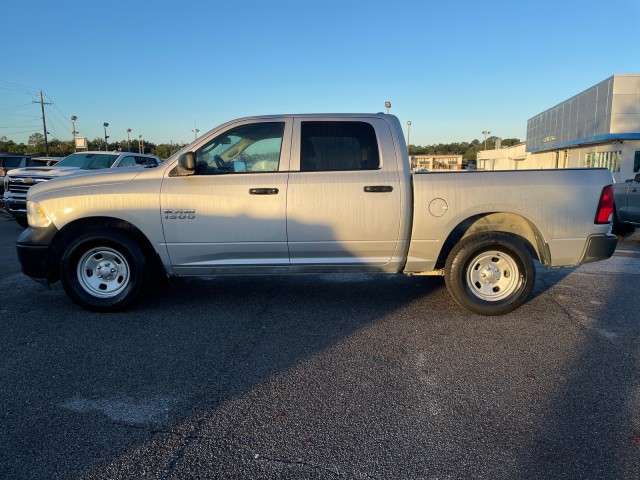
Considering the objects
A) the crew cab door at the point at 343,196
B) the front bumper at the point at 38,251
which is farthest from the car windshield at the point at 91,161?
the crew cab door at the point at 343,196

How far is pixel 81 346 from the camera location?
14.8ft

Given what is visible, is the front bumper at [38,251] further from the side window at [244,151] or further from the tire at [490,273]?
the tire at [490,273]

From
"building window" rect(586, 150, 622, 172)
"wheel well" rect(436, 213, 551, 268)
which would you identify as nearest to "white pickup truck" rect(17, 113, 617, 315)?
"wheel well" rect(436, 213, 551, 268)

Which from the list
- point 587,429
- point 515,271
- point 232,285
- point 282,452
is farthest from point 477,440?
point 232,285

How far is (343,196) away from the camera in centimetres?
527

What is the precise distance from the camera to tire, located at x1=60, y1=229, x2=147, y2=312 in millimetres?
5336

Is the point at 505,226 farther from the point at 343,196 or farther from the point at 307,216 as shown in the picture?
the point at 307,216

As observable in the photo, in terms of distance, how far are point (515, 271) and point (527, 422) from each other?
8.19 ft

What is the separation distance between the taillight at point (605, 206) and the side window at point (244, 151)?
11.2 ft

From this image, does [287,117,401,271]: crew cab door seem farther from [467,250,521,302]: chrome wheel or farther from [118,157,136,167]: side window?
[118,157,136,167]: side window

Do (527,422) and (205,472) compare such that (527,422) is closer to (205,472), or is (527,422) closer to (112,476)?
(205,472)

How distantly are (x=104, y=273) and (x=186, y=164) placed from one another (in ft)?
5.04

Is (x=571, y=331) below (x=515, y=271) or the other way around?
below

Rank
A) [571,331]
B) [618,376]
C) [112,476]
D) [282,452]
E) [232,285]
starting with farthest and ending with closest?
[232,285], [571,331], [618,376], [282,452], [112,476]
